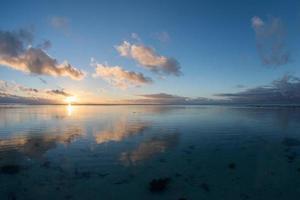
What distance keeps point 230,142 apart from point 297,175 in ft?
49.8

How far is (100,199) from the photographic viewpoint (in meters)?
17.8

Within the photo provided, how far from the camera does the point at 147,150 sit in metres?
32.4

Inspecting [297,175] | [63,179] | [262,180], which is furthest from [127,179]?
[297,175]

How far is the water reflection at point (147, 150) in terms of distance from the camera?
27.6m

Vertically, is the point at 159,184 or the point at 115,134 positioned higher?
the point at 115,134

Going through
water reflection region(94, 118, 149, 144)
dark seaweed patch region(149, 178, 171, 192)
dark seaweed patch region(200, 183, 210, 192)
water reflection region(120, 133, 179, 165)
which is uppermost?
water reflection region(94, 118, 149, 144)

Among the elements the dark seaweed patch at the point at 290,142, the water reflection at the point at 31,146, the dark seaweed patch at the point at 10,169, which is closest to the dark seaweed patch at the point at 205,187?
the dark seaweed patch at the point at 10,169

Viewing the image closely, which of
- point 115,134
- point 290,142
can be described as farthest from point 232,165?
point 115,134

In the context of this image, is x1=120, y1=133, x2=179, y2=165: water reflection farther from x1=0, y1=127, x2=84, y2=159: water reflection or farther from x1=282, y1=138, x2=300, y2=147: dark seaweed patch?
x1=282, y1=138, x2=300, y2=147: dark seaweed patch

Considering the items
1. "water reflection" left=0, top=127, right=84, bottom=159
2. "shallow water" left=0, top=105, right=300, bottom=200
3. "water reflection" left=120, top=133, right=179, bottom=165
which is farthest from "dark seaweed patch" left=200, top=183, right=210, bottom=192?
"water reflection" left=0, top=127, right=84, bottom=159

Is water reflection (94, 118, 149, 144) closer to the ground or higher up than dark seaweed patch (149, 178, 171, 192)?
higher up

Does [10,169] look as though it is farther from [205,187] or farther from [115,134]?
[115,134]

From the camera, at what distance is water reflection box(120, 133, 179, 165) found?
2764 cm

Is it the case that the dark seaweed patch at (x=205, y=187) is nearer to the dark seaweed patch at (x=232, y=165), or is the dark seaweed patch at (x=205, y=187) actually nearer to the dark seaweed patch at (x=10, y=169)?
the dark seaweed patch at (x=232, y=165)
